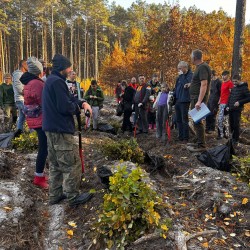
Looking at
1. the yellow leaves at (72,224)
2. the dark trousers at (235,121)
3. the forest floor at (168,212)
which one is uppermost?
the dark trousers at (235,121)

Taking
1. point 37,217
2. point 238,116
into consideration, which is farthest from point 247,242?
point 238,116

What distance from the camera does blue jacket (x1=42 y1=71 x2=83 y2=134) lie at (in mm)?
3529

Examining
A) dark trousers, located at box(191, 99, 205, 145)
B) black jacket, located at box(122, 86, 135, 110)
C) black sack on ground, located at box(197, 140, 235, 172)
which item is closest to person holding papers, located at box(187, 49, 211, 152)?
dark trousers, located at box(191, 99, 205, 145)

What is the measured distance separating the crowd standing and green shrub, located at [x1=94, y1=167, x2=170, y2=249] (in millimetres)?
900

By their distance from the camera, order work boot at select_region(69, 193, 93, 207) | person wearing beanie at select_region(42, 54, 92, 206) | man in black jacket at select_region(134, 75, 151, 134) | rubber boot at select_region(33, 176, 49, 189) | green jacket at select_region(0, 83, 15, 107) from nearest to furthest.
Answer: person wearing beanie at select_region(42, 54, 92, 206) < work boot at select_region(69, 193, 93, 207) < rubber boot at select_region(33, 176, 49, 189) < man in black jacket at select_region(134, 75, 151, 134) < green jacket at select_region(0, 83, 15, 107)

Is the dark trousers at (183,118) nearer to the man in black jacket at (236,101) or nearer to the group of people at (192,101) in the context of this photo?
the group of people at (192,101)

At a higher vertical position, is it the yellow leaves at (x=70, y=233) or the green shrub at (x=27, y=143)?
the green shrub at (x=27, y=143)

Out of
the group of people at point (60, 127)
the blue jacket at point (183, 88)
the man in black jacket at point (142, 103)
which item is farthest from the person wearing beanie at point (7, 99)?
the blue jacket at point (183, 88)

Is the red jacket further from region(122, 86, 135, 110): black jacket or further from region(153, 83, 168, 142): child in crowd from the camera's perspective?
region(122, 86, 135, 110): black jacket

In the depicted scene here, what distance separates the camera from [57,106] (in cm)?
354

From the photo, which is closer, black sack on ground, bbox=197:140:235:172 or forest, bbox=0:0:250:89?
black sack on ground, bbox=197:140:235:172

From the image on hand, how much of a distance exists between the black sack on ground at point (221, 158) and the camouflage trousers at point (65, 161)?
270cm

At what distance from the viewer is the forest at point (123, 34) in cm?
1716

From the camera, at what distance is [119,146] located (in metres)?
5.22
